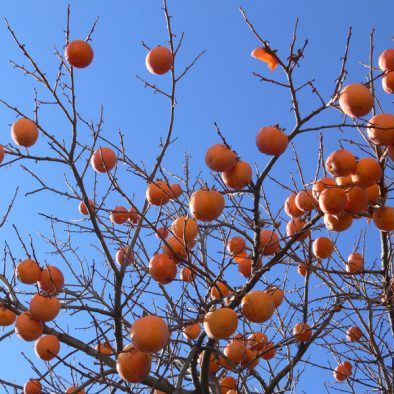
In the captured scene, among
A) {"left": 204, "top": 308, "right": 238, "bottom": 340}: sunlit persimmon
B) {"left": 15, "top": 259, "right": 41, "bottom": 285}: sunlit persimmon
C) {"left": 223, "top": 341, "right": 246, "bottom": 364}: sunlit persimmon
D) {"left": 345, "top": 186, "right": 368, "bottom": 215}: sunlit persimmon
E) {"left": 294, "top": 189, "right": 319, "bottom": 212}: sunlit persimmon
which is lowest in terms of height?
{"left": 204, "top": 308, "right": 238, "bottom": 340}: sunlit persimmon

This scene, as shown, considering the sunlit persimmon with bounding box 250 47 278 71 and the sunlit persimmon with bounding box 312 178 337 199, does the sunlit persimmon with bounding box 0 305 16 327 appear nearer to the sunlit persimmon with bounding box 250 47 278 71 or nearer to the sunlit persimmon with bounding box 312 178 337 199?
the sunlit persimmon with bounding box 312 178 337 199

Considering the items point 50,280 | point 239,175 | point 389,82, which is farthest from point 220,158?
point 50,280

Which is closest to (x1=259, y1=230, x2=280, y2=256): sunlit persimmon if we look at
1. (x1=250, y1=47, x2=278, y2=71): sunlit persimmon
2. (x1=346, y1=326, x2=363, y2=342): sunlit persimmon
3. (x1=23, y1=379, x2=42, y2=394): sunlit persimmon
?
(x1=250, y1=47, x2=278, y2=71): sunlit persimmon

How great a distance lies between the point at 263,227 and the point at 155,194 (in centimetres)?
88

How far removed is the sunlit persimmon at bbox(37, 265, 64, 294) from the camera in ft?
11.4

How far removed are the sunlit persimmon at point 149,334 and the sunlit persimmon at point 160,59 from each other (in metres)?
1.95

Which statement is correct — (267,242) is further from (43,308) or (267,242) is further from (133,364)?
(43,308)

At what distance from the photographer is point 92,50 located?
3.74 m

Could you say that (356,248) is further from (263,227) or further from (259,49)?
(259,49)

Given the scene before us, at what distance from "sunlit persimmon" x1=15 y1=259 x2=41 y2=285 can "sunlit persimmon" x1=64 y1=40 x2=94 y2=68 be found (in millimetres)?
1388

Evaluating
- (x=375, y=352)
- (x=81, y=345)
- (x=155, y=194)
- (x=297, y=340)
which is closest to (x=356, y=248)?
(x=375, y=352)

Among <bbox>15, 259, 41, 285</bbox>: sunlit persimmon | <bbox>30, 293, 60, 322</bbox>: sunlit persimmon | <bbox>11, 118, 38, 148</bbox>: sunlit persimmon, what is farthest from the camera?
<bbox>11, 118, 38, 148</bbox>: sunlit persimmon

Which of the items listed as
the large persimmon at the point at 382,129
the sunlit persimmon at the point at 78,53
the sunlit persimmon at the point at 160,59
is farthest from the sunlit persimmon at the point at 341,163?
the sunlit persimmon at the point at 78,53

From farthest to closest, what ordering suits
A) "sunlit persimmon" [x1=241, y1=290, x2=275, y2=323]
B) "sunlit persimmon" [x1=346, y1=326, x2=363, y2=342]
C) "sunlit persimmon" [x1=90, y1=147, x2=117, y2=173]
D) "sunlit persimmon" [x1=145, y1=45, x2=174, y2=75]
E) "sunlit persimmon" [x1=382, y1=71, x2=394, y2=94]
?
"sunlit persimmon" [x1=346, y1=326, x2=363, y2=342], "sunlit persimmon" [x1=90, y1=147, x2=117, y2=173], "sunlit persimmon" [x1=145, y1=45, x2=174, y2=75], "sunlit persimmon" [x1=382, y1=71, x2=394, y2=94], "sunlit persimmon" [x1=241, y1=290, x2=275, y2=323]
